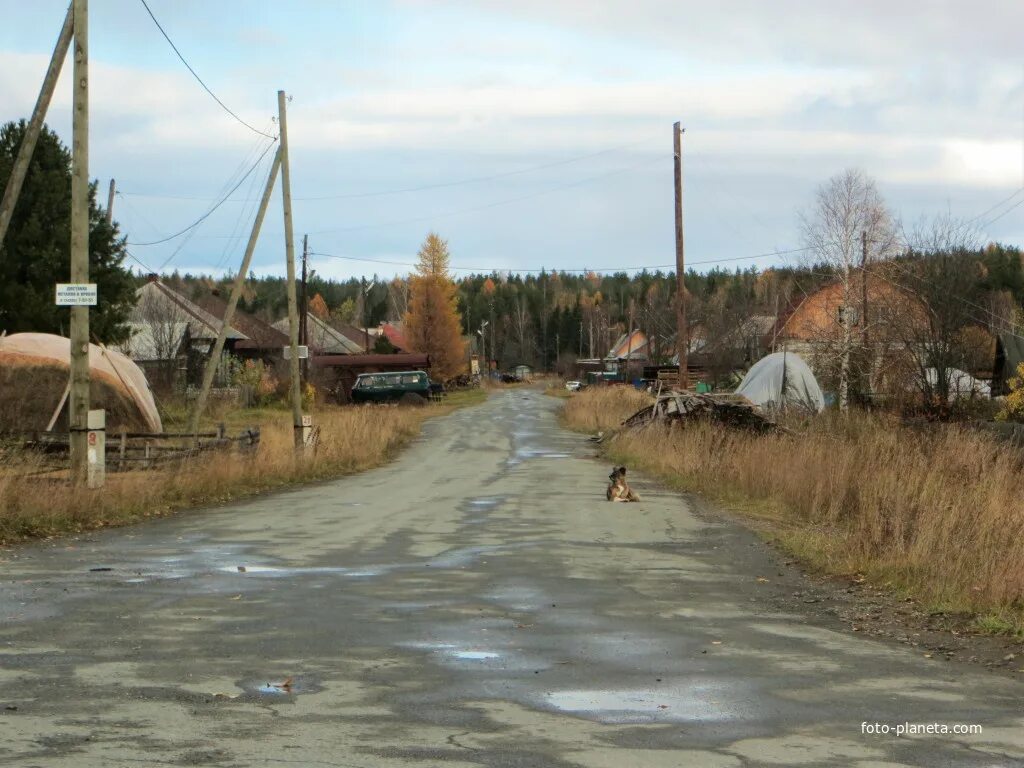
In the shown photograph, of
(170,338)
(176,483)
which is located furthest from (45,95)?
(170,338)

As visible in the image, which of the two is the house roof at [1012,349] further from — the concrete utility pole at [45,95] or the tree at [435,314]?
the tree at [435,314]

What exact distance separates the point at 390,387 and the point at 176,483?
49.0m

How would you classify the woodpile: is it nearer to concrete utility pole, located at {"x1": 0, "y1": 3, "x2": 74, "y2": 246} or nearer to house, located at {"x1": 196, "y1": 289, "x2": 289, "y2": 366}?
concrete utility pole, located at {"x1": 0, "y1": 3, "x2": 74, "y2": 246}

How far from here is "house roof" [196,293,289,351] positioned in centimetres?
7875

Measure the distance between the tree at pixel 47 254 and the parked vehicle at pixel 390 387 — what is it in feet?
85.2

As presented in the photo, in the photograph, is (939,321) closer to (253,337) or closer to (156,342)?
(156,342)

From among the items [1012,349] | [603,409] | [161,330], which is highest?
[161,330]

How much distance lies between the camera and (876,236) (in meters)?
48.5

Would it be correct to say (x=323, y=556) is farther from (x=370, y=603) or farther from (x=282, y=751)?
(x=282, y=751)

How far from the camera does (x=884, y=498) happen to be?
14539 mm

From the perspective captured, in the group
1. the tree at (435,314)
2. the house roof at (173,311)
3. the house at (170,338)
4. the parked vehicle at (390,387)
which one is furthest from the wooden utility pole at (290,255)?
the tree at (435,314)

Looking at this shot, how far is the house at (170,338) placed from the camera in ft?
180

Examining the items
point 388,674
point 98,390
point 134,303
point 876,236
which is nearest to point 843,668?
point 388,674

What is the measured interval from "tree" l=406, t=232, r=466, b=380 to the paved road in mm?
82910
